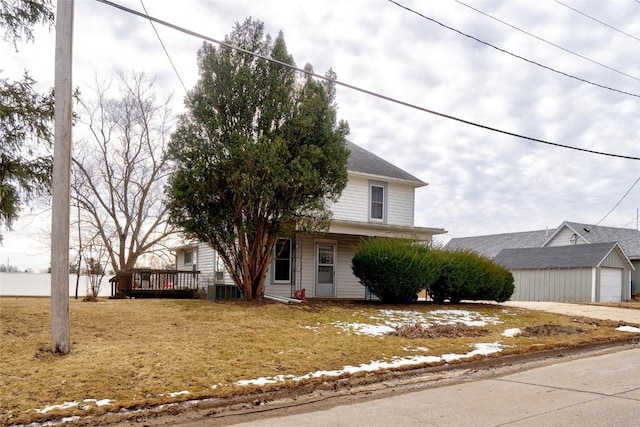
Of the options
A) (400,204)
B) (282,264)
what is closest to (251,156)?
(282,264)

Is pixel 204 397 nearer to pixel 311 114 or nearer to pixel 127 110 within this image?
pixel 311 114

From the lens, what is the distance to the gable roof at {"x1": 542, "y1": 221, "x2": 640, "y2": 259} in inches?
1473

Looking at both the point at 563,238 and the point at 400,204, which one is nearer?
the point at 400,204

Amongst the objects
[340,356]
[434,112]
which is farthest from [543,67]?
[340,356]

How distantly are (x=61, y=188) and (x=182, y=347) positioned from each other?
123 inches

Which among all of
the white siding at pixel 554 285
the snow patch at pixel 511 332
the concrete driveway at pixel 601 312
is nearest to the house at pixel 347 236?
the concrete driveway at pixel 601 312

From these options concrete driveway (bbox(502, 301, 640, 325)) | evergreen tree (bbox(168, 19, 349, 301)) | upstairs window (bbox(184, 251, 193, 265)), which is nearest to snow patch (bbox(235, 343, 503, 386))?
evergreen tree (bbox(168, 19, 349, 301))

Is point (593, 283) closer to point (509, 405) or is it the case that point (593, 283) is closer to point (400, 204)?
point (400, 204)

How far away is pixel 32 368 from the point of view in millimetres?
7188

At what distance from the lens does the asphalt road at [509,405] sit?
573 cm

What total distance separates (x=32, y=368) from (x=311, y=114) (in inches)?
364

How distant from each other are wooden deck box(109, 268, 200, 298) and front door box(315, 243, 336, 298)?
14.6ft

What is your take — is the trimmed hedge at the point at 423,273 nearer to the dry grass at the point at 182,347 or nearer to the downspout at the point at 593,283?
the dry grass at the point at 182,347

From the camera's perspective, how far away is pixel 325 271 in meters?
20.1
